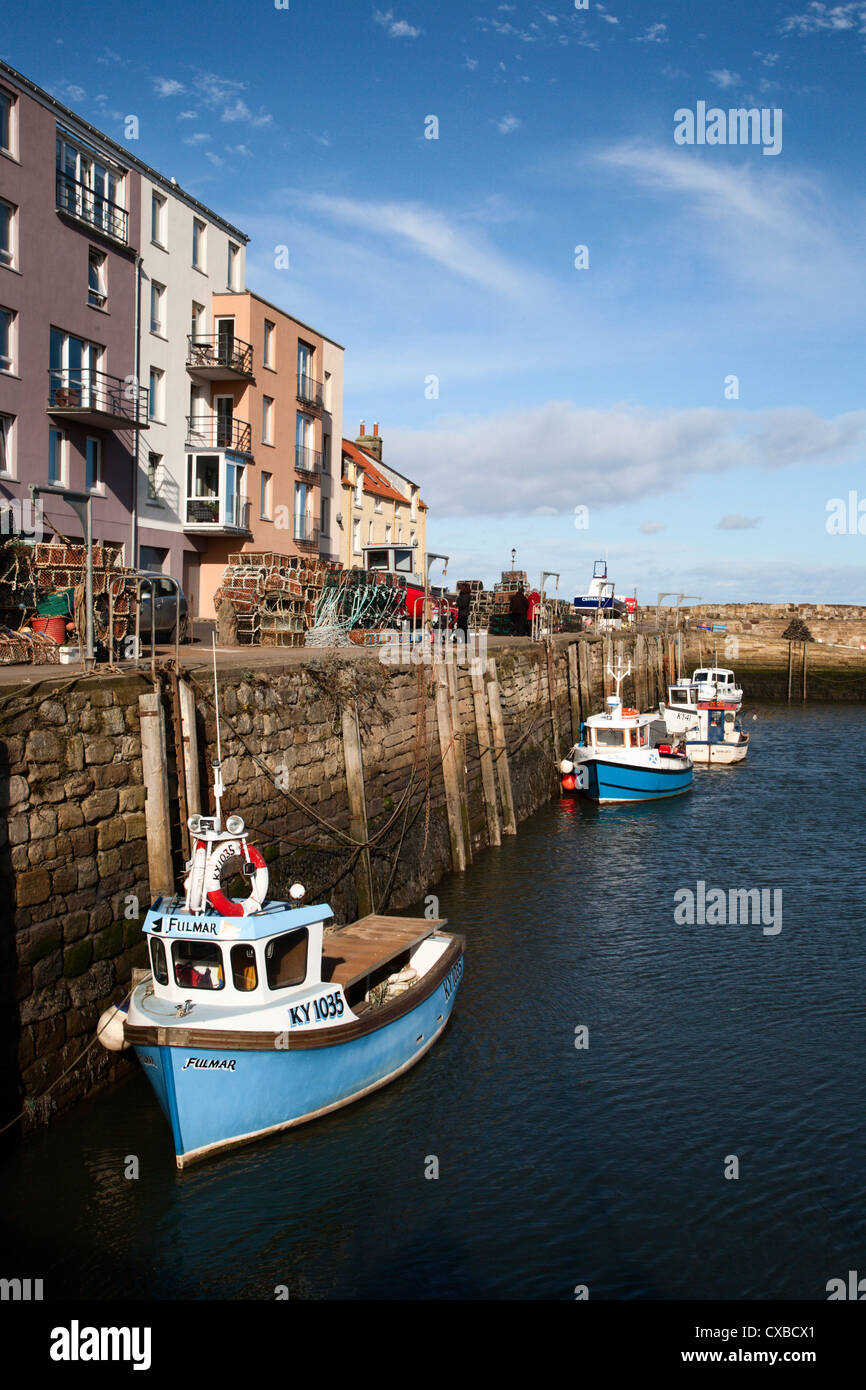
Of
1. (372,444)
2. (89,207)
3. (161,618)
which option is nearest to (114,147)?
(89,207)

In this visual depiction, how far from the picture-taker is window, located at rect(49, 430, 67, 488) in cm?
2570

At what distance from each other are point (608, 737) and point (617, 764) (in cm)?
99

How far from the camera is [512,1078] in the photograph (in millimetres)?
11953

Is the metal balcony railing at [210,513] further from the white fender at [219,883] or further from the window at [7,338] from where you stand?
the white fender at [219,883]

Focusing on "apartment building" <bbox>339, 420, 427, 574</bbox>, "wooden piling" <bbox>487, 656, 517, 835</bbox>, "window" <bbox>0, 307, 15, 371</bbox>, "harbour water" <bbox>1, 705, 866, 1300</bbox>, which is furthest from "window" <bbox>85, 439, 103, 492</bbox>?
"harbour water" <bbox>1, 705, 866, 1300</bbox>

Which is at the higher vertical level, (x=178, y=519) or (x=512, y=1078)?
(x=178, y=519)

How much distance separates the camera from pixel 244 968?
32.0ft

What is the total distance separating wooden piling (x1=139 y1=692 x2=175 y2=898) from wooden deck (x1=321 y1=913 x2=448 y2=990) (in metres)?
2.02

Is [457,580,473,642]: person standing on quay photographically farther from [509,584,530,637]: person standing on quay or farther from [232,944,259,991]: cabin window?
[232,944,259,991]: cabin window
